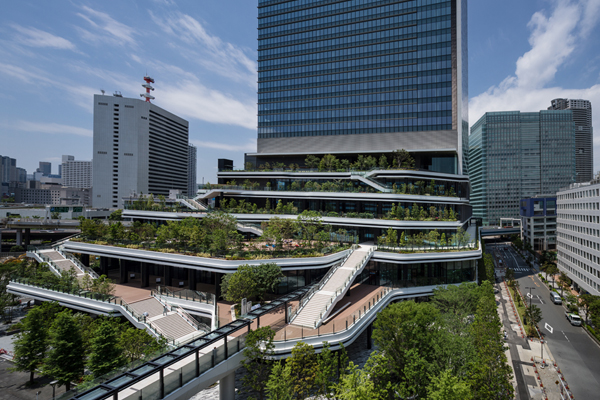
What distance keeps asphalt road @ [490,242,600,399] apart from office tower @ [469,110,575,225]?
4746 inches

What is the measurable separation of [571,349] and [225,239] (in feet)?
140

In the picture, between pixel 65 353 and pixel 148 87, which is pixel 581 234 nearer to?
pixel 65 353

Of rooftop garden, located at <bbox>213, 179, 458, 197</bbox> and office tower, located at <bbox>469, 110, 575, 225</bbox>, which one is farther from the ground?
office tower, located at <bbox>469, 110, 575, 225</bbox>

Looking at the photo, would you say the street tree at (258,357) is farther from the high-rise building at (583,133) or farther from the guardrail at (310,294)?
the high-rise building at (583,133)

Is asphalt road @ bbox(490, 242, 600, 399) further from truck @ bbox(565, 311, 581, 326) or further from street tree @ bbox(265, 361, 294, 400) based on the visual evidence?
street tree @ bbox(265, 361, 294, 400)

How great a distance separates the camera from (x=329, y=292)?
3131cm

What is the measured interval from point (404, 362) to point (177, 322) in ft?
74.1

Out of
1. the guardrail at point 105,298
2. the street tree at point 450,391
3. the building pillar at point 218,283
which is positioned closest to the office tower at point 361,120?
the building pillar at point 218,283

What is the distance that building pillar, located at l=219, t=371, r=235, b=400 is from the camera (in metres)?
22.3

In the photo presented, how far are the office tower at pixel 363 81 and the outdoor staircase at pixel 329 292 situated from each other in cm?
3993

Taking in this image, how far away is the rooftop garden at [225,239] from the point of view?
124ft

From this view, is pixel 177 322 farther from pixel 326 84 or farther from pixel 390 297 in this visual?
pixel 326 84

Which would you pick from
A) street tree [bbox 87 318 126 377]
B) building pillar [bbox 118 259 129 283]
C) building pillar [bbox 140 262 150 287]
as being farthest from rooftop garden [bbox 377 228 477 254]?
building pillar [bbox 118 259 129 283]

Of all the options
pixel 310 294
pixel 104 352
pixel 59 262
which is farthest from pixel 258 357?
pixel 59 262
